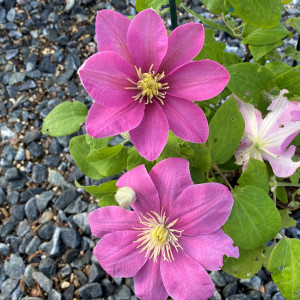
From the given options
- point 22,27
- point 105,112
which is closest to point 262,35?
point 105,112

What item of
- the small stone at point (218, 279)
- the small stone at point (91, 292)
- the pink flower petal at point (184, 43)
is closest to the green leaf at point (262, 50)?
the pink flower petal at point (184, 43)

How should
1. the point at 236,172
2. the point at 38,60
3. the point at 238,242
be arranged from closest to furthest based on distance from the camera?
the point at 238,242 → the point at 236,172 → the point at 38,60

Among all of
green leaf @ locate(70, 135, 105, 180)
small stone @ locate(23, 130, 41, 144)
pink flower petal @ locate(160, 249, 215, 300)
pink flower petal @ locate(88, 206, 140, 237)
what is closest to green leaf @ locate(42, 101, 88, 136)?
green leaf @ locate(70, 135, 105, 180)

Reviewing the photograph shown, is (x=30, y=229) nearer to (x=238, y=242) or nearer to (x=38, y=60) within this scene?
(x=38, y=60)

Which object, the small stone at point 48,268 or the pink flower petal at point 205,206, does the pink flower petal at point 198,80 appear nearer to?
the pink flower petal at point 205,206

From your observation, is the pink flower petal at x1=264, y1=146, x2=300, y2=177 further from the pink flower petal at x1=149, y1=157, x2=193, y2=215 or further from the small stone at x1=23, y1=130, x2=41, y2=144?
the small stone at x1=23, y1=130, x2=41, y2=144

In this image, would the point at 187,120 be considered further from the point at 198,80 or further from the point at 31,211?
the point at 31,211
